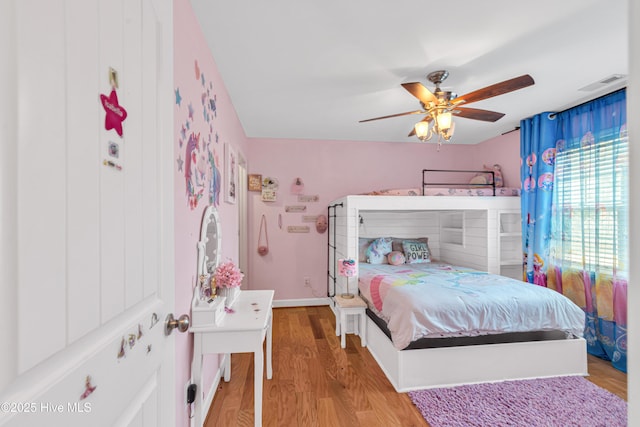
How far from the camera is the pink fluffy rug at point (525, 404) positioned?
175 centimetres

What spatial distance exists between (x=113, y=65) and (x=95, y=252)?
402 millimetres

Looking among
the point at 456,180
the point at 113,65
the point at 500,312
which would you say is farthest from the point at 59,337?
the point at 456,180

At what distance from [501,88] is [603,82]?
1187mm

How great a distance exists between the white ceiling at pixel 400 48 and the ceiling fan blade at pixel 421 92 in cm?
21

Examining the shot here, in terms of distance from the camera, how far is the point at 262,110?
3.00 meters

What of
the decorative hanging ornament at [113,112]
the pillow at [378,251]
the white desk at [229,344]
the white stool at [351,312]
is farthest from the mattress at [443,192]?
the decorative hanging ornament at [113,112]

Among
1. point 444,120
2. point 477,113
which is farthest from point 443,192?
point 444,120

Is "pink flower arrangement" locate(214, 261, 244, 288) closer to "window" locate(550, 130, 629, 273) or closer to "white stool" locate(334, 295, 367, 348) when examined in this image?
"white stool" locate(334, 295, 367, 348)

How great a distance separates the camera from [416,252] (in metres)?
3.96

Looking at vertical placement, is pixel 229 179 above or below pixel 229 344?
above

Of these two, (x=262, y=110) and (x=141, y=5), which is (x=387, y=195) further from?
(x=141, y=5)

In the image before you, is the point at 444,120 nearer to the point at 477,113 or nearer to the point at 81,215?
the point at 477,113

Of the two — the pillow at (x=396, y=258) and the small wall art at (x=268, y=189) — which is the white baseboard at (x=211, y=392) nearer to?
the small wall art at (x=268, y=189)

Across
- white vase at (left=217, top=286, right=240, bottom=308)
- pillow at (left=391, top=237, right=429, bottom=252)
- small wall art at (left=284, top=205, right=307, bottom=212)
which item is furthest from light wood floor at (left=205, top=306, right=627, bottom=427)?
small wall art at (left=284, top=205, right=307, bottom=212)
